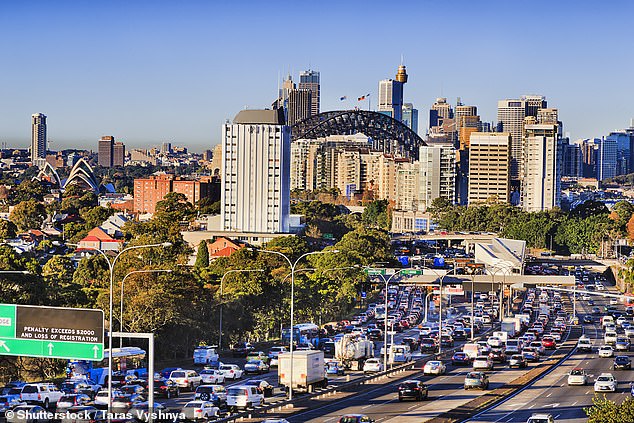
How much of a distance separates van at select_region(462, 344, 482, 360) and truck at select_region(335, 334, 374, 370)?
8443mm

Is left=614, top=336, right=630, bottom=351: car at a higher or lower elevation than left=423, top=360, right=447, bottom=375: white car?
lower

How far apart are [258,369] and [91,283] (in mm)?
45151

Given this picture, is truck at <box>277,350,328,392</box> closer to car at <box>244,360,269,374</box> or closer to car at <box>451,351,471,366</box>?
car at <box>244,360,269,374</box>

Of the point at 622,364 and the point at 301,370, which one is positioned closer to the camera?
the point at 301,370

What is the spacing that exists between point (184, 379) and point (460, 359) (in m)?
26.0

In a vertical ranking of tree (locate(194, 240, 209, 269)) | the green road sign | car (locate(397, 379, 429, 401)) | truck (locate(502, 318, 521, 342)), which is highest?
the green road sign

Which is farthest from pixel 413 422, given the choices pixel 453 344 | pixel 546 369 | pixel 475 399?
pixel 453 344

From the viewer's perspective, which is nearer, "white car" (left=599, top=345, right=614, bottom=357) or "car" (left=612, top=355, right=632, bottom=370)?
"car" (left=612, top=355, right=632, bottom=370)

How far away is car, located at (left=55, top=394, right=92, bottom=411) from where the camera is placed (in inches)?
2546

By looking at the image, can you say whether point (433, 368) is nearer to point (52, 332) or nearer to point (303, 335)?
point (303, 335)

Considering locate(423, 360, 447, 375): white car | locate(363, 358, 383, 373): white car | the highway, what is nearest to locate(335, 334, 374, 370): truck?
locate(363, 358, 383, 373): white car

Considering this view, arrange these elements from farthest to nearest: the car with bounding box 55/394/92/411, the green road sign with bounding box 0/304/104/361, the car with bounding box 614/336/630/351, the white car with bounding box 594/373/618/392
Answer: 1. the car with bounding box 614/336/630/351
2. the white car with bounding box 594/373/618/392
3. the car with bounding box 55/394/92/411
4. the green road sign with bounding box 0/304/104/361

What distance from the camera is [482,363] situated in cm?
9031

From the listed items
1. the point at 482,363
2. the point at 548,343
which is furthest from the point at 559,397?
the point at 548,343
